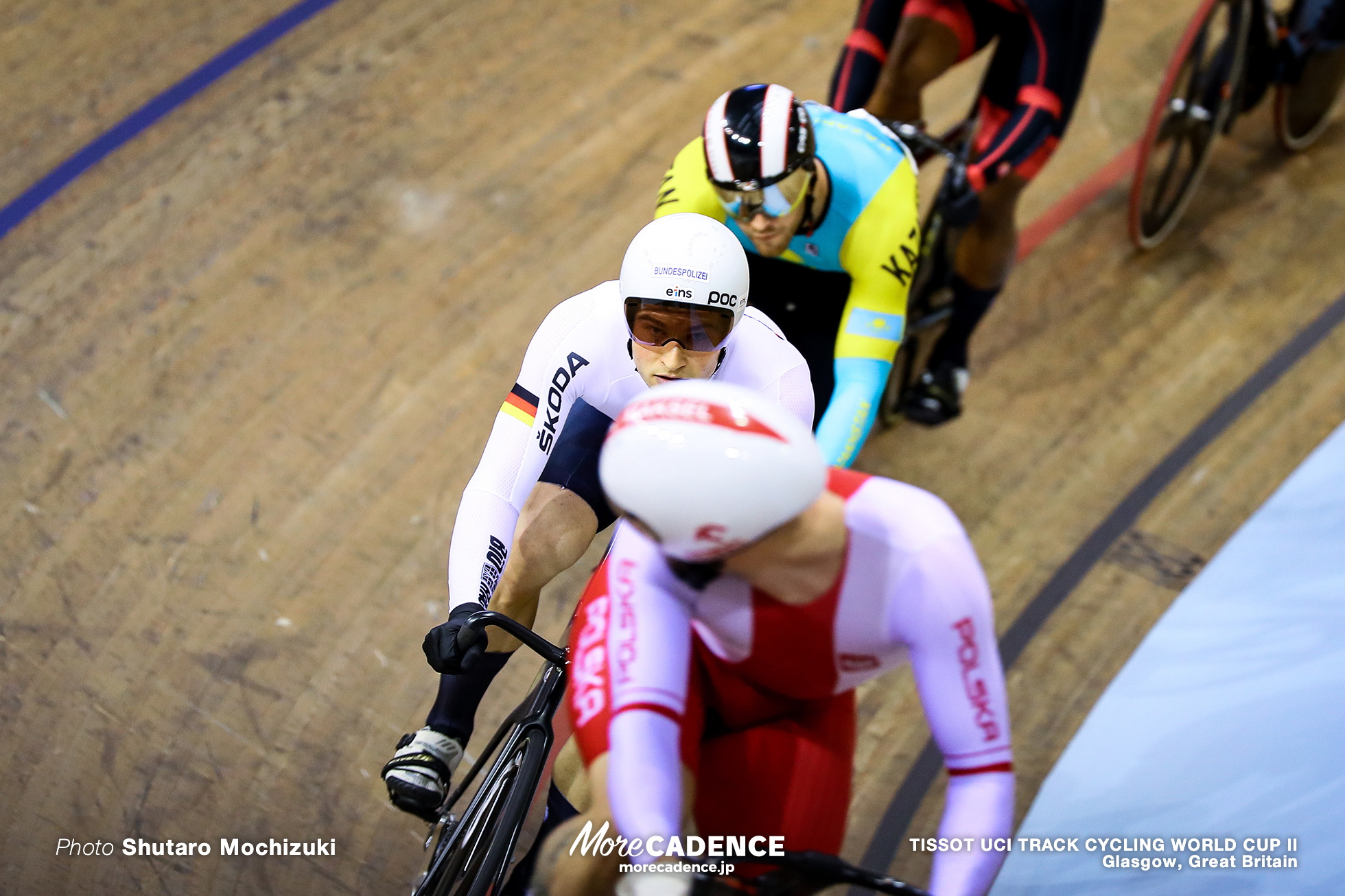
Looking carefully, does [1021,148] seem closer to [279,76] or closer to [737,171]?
[737,171]

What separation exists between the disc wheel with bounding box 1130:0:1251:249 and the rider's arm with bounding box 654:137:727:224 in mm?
2019

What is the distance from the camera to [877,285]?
2809 mm

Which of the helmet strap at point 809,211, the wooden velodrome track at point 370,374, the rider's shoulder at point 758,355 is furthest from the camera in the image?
the wooden velodrome track at point 370,374

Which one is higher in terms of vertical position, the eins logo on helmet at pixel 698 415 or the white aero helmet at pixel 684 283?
the eins logo on helmet at pixel 698 415

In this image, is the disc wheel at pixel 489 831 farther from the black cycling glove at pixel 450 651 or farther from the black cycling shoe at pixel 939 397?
the black cycling shoe at pixel 939 397

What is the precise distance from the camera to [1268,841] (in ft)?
8.46

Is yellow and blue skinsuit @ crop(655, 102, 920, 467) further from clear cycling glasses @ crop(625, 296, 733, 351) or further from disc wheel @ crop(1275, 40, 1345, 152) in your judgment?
disc wheel @ crop(1275, 40, 1345, 152)

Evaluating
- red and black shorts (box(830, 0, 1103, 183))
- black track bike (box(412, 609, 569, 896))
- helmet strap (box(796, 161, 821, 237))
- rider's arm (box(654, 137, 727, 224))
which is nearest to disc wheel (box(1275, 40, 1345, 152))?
red and black shorts (box(830, 0, 1103, 183))

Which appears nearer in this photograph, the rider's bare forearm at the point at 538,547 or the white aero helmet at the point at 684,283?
the white aero helmet at the point at 684,283

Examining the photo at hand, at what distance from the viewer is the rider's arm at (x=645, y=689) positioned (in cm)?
148

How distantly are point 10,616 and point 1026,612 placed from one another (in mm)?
2878

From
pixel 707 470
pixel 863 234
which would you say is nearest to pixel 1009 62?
pixel 863 234

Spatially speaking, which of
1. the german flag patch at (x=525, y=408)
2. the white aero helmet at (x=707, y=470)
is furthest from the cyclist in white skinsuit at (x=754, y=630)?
the german flag patch at (x=525, y=408)

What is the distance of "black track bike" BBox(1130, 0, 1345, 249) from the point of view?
411 centimetres
